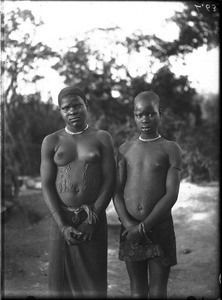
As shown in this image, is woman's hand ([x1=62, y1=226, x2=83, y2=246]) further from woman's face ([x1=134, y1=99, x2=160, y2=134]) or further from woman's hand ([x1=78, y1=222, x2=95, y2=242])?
woman's face ([x1=134, y1=99, x2=160, y2=134])

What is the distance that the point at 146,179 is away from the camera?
2.41 meters

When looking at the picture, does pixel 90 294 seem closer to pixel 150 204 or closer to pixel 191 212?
pixel 150 204

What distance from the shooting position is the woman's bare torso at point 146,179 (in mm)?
2393

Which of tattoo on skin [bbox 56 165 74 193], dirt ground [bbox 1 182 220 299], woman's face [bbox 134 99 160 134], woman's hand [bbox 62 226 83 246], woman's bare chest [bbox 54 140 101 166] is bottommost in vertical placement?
dirt ground [bbox 1 182 220 299]

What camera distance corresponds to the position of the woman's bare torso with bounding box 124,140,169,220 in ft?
7.85

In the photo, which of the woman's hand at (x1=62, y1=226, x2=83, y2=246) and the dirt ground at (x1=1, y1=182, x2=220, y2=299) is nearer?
the woman's hand at (x1=62, y1=226, x2=83, y2=246)

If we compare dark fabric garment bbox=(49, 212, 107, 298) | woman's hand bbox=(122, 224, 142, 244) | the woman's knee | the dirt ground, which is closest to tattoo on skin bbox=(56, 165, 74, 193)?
dark fabric garment bbox=(49, 212, 107, 298)

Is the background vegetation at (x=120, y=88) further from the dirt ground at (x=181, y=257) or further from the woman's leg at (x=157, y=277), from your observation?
the woman's leg at (x=157, y=277)

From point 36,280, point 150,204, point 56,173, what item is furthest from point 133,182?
point 36,280

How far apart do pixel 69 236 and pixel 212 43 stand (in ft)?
5.67

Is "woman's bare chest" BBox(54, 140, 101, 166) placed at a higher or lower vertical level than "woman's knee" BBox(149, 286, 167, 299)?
higher

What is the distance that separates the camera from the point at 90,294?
2.45 metres

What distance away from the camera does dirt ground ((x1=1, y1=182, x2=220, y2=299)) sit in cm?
302

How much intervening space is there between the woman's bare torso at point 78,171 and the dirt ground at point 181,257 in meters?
0.81
